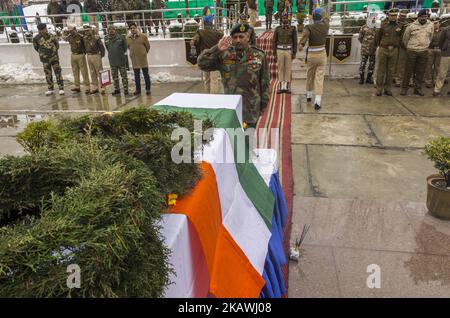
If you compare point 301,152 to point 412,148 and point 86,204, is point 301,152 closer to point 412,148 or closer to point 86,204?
point 412,148

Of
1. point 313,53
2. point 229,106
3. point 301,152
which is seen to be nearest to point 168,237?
point 229,106

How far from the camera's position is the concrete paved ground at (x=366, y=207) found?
2.95m

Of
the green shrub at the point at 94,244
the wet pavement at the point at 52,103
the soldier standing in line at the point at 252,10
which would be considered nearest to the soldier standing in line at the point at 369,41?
the wet pavement at the point at 52,103

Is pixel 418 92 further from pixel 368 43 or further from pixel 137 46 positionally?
pixel 137 46

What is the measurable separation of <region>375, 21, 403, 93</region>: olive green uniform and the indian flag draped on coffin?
6.71m

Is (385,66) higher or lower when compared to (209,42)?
lower

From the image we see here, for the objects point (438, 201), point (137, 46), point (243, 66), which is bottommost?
point (438, 201)

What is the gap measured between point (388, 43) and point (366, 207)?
588cm

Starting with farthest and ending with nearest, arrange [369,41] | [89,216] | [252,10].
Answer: [252,10] → [369,41] → [89,216]

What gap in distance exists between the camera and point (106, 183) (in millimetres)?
1398

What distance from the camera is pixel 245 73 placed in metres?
4.22

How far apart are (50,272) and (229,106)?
8.62ft

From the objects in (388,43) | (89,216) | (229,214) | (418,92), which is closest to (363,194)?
(229,214)

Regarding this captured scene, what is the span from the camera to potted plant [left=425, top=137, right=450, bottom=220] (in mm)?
3529
